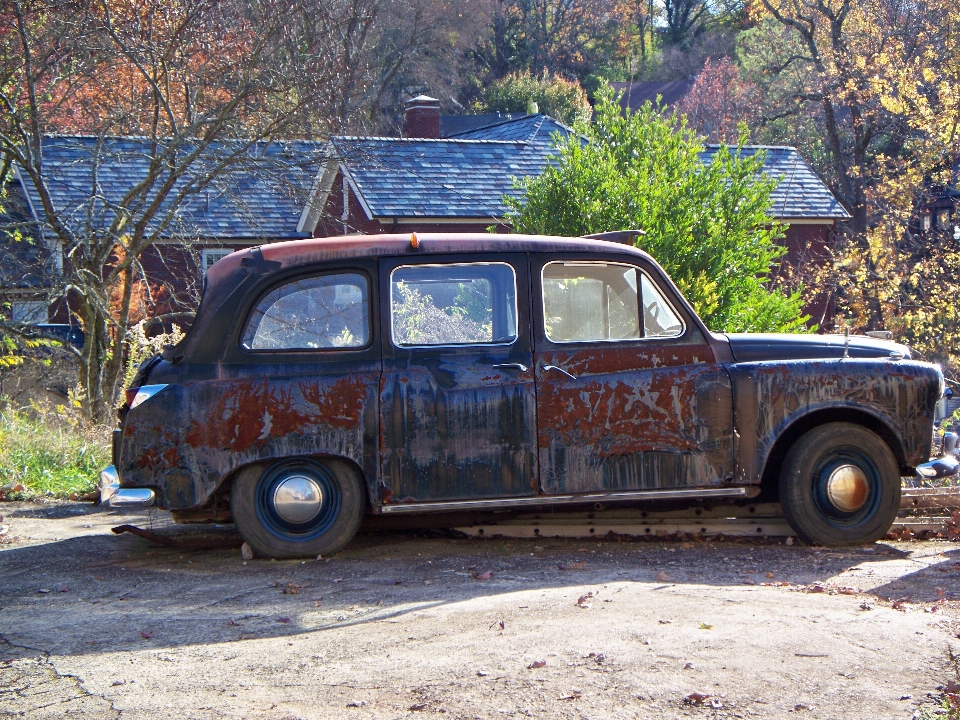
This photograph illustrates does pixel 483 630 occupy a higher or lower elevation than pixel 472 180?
lower

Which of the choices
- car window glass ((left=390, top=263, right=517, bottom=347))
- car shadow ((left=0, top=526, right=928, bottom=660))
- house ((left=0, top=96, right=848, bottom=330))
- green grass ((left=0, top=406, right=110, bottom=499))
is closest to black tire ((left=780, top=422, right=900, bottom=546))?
car shadow ((left=0, top=526, right=928, bottom=660))

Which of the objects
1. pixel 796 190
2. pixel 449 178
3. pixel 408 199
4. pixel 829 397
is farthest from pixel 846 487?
pixel 796 190

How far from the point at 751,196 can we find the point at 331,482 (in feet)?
22.0

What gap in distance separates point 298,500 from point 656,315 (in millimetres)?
2490

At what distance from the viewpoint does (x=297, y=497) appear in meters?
6.59

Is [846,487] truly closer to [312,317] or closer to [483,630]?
[483,630]

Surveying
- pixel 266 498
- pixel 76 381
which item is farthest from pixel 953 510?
pixel 76 381

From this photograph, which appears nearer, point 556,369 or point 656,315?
point 556,369

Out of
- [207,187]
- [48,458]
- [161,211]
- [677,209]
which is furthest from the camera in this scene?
[161,211]

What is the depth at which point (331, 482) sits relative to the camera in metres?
6.62

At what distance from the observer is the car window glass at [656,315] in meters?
6.86

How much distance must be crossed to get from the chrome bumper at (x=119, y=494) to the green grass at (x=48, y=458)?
3266mm

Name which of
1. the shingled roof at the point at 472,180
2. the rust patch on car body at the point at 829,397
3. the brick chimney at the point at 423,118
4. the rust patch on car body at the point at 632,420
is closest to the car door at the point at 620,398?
the rust patch on car body at the point at 632,420

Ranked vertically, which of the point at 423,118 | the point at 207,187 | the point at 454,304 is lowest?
the point at 454,304
